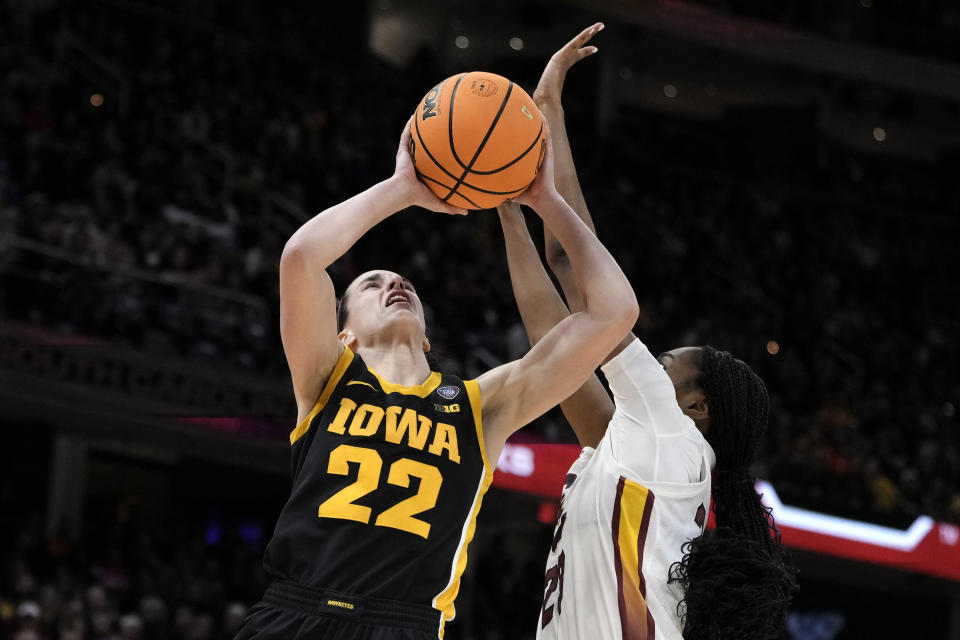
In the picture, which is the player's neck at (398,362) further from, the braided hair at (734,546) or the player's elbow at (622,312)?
the braided hair at (734,546)

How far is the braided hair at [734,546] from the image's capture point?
3.23 meters

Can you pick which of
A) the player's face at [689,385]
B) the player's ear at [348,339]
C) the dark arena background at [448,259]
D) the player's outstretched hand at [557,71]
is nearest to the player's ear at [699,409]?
the player's face at [689,385]

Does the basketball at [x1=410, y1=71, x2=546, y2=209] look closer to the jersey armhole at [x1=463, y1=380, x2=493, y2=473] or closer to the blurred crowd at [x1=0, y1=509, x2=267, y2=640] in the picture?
the jersey armhole at [x1=463, y1=380, x2=493, y2=473]

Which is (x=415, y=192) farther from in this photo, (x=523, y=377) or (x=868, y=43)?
(x=868, y=43)

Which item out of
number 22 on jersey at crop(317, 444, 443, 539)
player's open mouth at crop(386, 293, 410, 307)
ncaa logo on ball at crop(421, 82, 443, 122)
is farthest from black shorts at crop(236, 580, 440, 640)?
ncaa logo on ball at crop(421, 82, 443, 122)

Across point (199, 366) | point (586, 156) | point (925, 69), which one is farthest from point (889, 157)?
point (199, 366)

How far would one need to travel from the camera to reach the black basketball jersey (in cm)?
297

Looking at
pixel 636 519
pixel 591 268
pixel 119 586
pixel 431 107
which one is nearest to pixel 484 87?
pixel 431 107

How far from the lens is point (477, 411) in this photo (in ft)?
10.7

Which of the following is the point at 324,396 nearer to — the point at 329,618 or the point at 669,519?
the point at 329,618

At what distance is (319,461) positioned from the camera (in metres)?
3.08

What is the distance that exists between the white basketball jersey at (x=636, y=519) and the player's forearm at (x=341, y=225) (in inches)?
29.4

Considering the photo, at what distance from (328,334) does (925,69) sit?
21.3 metres

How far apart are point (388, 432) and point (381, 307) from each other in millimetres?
495
